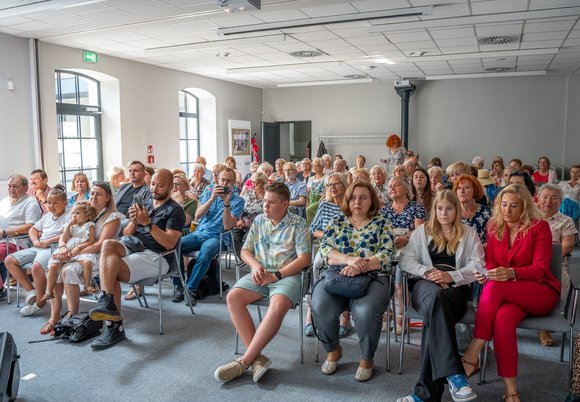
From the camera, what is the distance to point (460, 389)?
8.38 ft

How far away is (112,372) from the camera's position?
10.3ft

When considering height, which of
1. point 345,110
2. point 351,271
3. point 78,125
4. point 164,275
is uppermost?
point 345,110

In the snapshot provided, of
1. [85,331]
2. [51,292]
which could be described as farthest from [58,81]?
[85,331]

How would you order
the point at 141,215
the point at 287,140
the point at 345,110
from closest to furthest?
the point at 141,215, the point at 345,110, the point at 287,140

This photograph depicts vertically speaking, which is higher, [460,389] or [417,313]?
[417,313]

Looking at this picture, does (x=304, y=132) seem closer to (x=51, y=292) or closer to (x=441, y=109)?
(x=441, y=109)

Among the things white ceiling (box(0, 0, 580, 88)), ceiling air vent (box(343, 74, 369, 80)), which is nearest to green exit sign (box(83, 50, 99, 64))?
white ceiling (box(0, 0, 580, 88))

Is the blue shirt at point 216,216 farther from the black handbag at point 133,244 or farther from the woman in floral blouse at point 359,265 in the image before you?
the woman in floral blouse at point 359,265

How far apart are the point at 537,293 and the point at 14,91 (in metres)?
6.94

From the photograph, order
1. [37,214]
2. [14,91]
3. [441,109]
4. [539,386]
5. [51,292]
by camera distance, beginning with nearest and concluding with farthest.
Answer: [539,386] → [51,292] → [37,214] → [14,91] → [441,109]

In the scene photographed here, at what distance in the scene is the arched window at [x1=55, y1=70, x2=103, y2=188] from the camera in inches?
313

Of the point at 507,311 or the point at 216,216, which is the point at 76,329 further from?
the point at 507,311

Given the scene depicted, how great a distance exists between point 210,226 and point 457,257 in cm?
255

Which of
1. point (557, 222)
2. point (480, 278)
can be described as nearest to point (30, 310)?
point (480, 278)
